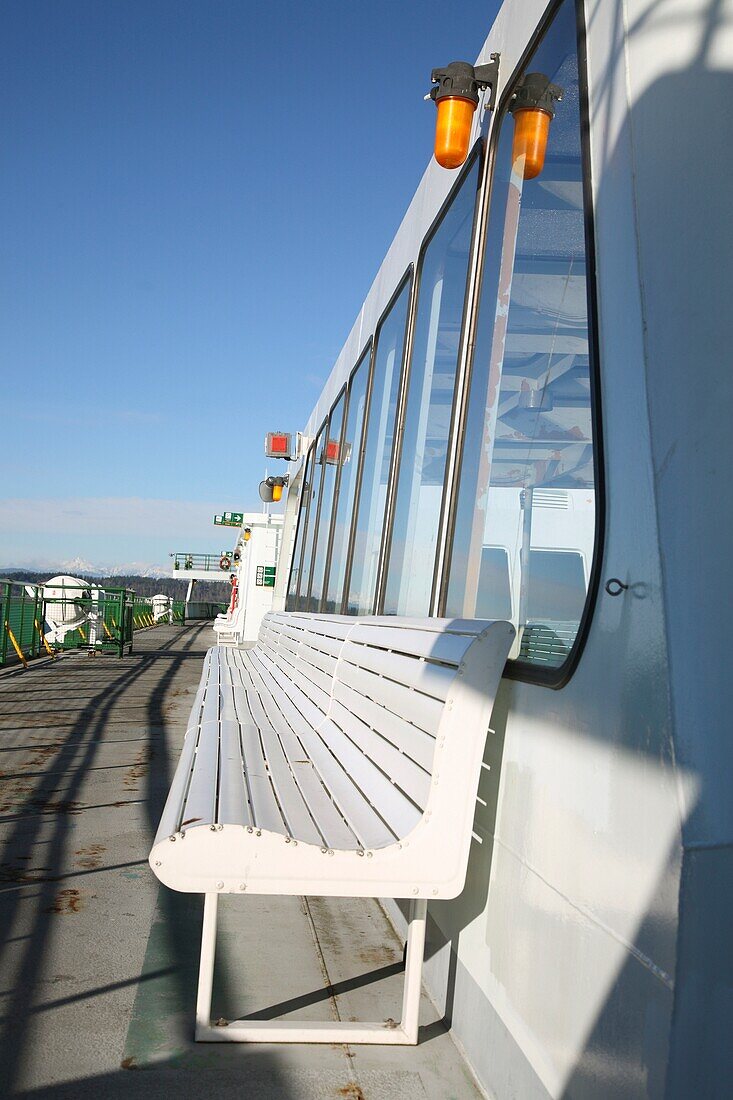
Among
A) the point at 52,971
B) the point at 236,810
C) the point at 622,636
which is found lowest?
the point at 52,971

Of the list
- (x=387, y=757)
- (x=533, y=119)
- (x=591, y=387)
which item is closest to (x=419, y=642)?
(x=387, y=757)

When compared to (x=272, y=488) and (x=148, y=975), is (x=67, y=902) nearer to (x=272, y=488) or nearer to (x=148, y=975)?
(x=148, y=975)

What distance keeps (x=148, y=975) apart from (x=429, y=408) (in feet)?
7.23

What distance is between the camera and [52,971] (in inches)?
121

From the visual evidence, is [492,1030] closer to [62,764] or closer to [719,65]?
[719,65]

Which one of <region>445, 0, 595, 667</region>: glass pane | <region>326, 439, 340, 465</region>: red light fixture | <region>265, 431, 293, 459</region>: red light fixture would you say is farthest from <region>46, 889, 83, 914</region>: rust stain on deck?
<region>265, 431, 293, 459</region>: red light fixture

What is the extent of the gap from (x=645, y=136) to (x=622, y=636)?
3.09 ft

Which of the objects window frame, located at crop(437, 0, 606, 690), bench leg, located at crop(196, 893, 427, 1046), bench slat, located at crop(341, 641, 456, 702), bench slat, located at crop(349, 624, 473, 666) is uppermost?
window frame, located at crop(437, 0, 606, 690)

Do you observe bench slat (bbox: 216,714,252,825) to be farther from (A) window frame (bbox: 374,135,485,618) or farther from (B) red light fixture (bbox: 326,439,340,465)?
(B) red light fixture (bbox: 326,439,340,465)

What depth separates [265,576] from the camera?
61.1 ft

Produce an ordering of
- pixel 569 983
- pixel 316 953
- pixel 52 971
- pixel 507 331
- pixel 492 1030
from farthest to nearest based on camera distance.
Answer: pixel 316 953 → pixel 52 971 → pixel 507 331 → pixel 492 1030 → pixel 569 983

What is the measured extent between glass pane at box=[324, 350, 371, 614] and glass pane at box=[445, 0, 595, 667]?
9.96 ft

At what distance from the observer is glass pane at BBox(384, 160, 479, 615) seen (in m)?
3.53

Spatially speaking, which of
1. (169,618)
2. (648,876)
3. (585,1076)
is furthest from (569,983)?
(169,618)
